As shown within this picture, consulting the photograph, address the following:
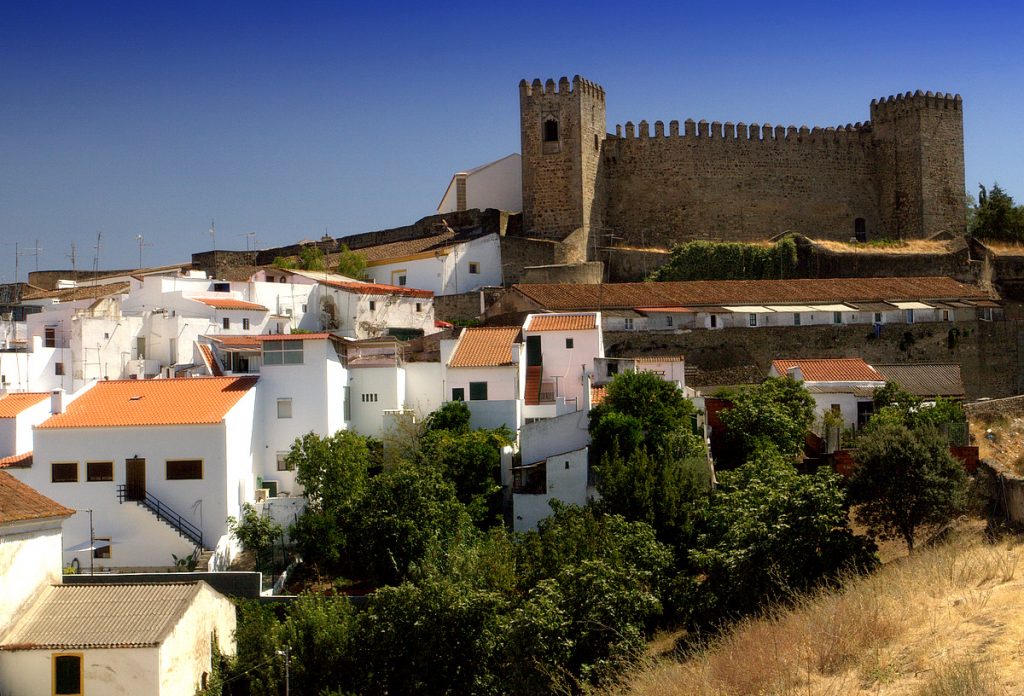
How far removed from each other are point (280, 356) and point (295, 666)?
9.10 meters

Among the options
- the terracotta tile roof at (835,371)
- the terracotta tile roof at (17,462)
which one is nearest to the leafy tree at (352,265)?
the terracotta tile roof at (835,371)

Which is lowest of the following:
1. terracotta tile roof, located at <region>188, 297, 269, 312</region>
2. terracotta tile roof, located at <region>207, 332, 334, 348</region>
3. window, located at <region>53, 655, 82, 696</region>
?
window, located at <region>53, 655, 82, 696</region>

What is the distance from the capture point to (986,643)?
1221 cm

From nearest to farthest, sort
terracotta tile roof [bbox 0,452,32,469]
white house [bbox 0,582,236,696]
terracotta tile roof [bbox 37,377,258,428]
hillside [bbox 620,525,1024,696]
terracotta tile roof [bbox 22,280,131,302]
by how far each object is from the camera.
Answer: hillside [bbox 620,525,1024,696] < white house [bbox 0,582,236,696] < terracotta tile roof [bbox 37,377,258,428] < terracotta tile roof [bbox 0,452,32,469] < terracotta tile roof [bbox 22,280,131,302]

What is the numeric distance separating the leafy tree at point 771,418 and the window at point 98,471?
12134 mm

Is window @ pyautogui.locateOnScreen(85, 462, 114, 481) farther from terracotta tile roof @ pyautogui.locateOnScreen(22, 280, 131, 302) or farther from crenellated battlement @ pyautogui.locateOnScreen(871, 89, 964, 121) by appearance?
crenellated battlement @ pyautogui.locateOnScreen(871, 89, 964, 121)

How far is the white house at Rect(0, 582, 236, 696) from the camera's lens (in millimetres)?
17766

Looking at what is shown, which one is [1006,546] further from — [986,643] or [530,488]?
[530,488]

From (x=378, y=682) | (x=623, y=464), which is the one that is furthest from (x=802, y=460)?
Answer: (x=378, y=682)

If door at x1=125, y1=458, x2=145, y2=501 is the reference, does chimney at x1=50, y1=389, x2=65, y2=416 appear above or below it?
above

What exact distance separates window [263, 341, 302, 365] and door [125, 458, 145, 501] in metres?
3.64

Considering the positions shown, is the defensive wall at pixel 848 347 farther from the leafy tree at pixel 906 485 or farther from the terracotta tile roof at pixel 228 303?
the leafy tree at pixel 906 485

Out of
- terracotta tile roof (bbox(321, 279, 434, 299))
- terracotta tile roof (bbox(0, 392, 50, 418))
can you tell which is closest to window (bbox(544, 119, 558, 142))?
terracotta tile roof (bbox(321, 279, 434, 299))

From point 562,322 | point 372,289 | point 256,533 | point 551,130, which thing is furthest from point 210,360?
point 551,130
